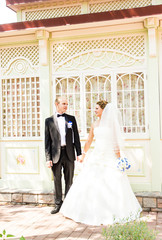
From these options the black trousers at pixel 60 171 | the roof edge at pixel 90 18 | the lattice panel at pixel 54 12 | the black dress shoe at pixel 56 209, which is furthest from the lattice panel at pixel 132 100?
the lattice panel at pixel 54 12

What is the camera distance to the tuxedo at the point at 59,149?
5.81 meters

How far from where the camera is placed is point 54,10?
314 inches

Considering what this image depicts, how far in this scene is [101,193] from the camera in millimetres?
5355

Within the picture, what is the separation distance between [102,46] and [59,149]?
2496mm

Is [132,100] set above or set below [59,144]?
above

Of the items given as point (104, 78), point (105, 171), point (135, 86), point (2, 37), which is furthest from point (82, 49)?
point (105, 171)

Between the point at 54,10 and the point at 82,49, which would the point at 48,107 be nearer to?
the point at 82,49

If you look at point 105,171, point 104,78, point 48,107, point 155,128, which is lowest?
point 105,171

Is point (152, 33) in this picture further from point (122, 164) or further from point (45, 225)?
point (45, 225)

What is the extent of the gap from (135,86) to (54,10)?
3.17 meters

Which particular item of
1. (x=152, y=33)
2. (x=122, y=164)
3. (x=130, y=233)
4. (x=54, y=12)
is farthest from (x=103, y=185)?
(x=54, y=12)

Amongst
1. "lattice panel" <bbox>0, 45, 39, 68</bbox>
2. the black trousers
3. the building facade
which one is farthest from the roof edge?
the black trousers

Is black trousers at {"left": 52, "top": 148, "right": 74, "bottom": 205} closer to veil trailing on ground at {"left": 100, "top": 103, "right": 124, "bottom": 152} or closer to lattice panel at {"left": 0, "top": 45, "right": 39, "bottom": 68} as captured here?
veil trailing on ground at {"left": 100, "top": 103, "right": 124, "bottom": 152}

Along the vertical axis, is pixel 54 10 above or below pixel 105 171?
above
